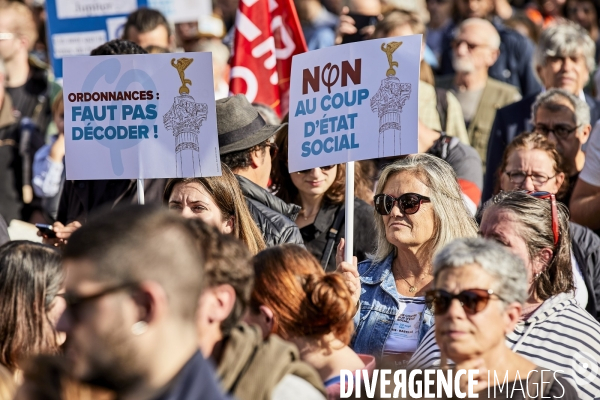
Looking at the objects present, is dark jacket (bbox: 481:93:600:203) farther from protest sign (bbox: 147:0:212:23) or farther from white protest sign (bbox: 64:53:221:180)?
protest sign (bbox: 147:0:212:23)

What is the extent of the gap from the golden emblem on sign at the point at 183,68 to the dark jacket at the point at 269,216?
1.91 ft

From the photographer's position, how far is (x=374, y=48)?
15.2 ft

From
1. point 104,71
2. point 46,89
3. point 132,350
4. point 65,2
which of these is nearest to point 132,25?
point 65,2

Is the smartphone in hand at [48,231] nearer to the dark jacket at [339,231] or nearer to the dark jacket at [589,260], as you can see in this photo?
the dark jacket at [339,231]

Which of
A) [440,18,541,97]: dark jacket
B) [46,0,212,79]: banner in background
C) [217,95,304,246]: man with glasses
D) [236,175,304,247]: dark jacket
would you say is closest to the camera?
[236,175,304,247]: dark jacket

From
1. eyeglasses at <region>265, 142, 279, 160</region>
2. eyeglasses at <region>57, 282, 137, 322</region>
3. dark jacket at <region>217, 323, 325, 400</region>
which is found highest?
eyeglasses at <region>265, 142, 279, 160</region>

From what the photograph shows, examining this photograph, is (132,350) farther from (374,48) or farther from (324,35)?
(324,35)

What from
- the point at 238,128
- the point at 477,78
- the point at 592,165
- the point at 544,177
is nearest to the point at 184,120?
the point at 238,128

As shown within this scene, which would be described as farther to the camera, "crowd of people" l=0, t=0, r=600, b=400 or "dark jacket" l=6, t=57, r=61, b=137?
"dark jacket" l=6, t=57, r=61, b=137

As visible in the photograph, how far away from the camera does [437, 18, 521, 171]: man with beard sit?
8.23 metres

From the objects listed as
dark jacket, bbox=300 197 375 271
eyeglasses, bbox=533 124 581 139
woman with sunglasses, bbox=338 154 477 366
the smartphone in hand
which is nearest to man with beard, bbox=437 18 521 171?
eyeglasses, bbox=533 124 581 139

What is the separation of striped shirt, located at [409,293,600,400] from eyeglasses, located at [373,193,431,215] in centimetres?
75

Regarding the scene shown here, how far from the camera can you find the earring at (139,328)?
221 centimetres

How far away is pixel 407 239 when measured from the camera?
14.9ft
